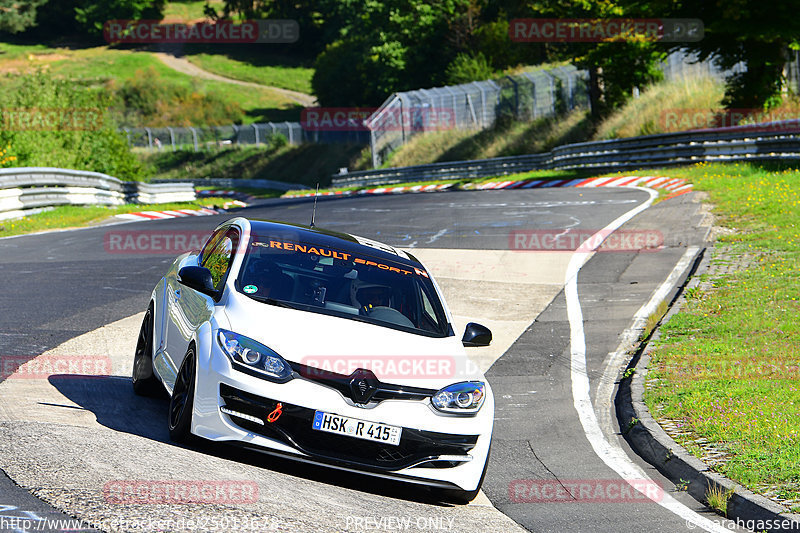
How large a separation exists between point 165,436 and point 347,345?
4.99 ft

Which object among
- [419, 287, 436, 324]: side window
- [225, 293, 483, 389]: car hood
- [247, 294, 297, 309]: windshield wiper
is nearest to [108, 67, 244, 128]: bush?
[419, 287, 436, 324]: side window

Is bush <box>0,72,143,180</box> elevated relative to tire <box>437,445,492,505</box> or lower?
elevated

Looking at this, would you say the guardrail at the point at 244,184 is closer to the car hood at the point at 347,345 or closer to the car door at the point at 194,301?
the car door at the point at 194,301

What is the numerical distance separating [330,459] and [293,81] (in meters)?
116

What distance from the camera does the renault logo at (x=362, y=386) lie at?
6.04m

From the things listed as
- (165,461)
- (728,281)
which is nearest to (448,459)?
(165,461)

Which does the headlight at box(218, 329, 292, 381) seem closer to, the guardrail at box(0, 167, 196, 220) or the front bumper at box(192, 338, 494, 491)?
the front bumper at box(192, 338, 494, 491)

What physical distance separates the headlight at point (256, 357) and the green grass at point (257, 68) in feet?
366

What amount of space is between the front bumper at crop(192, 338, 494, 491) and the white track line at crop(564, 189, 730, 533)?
1.54 meters

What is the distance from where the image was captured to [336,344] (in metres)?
6.30

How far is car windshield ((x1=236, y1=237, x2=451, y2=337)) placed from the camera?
6.99 m

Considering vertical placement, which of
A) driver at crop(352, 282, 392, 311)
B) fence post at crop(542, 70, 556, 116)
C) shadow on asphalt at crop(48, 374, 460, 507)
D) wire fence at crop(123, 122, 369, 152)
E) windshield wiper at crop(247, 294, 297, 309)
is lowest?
wire fence at crop(123, 122, 369, 152)

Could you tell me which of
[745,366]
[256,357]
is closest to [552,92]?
[745,366]

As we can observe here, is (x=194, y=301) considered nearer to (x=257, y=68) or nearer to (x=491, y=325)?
(x=491, y=325)
